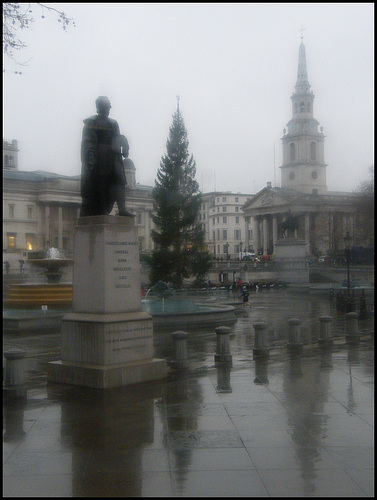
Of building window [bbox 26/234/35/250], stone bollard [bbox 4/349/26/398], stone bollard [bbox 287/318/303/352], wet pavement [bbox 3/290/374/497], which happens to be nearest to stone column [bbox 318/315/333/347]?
stone bollard [bbox 287/318/303/352]

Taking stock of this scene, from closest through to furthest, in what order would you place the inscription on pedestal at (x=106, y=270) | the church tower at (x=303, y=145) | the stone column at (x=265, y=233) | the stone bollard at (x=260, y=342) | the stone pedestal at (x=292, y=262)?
the inscription on pedestal at (x=106, y=270)
the stone bollard at (x=260, y=342)
the stone pedestal at (x=292, y=262)
the stone column at (x=265, y=233)
the church tower at (x=303, y=145)

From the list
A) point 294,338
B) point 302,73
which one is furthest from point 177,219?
point 302,73

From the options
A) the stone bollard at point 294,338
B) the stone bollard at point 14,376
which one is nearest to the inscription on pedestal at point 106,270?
the stone bollard at point 14,376

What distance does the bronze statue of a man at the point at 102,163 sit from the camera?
475 inches

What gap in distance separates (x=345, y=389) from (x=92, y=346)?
4608 millimetres

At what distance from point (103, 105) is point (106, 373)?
5007 mm

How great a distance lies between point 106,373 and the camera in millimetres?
11148

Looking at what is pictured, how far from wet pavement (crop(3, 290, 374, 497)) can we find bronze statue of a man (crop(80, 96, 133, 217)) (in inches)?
137

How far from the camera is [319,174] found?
137m

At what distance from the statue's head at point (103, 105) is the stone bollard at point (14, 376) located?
15.6ft

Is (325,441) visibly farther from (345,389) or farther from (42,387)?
(42,387)

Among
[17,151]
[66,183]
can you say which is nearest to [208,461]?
[66,183]

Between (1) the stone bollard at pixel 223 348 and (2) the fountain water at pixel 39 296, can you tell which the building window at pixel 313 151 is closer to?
(2) the fountain water at pixel 39 296

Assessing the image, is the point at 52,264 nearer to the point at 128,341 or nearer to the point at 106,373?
the point at 128,341
